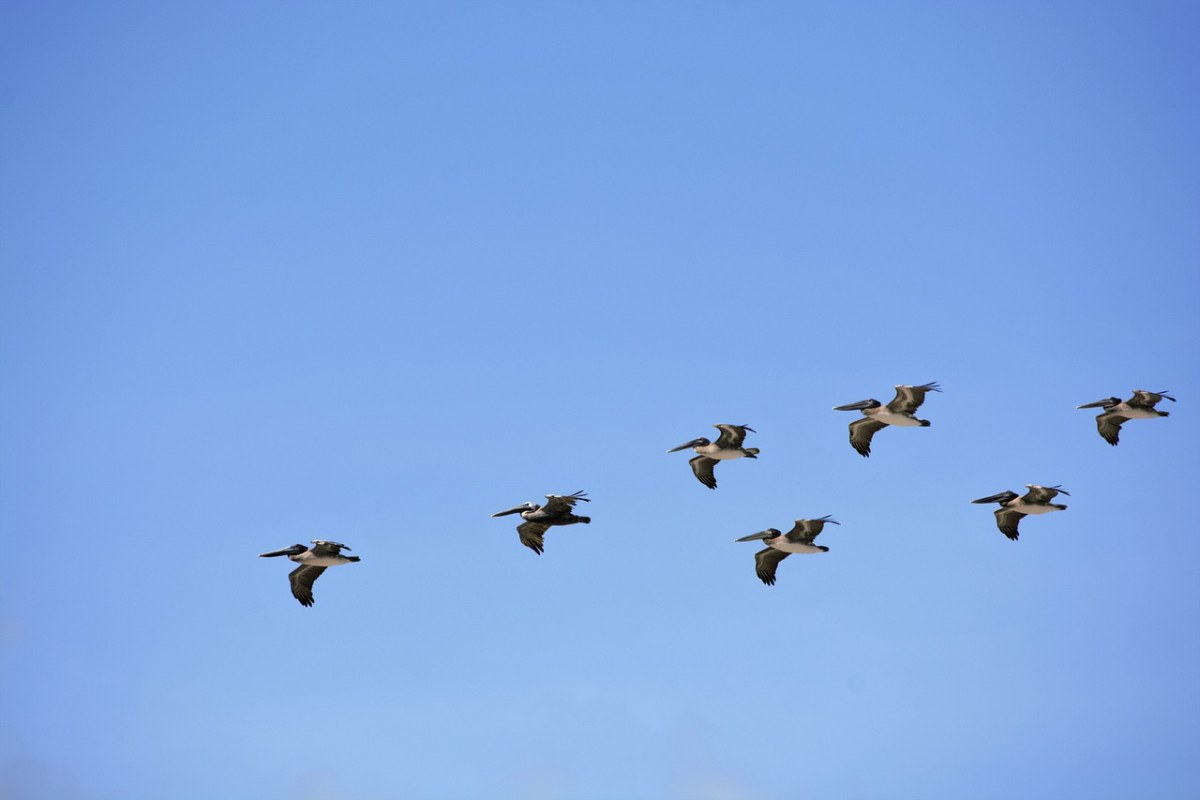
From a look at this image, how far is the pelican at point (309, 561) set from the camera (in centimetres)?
5262

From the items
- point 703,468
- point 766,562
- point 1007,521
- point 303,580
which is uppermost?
point 703,468

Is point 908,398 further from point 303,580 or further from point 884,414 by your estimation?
point 303,580

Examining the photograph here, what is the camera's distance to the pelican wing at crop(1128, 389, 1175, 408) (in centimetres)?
5269

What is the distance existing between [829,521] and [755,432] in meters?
3.99

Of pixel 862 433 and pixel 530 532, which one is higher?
pixel 862 433

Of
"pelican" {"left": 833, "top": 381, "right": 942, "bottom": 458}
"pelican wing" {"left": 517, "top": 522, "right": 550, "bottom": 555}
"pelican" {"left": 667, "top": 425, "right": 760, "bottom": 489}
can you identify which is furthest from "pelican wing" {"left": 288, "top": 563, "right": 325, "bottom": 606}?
"pelican" {"left": 833, "top": 381, "right": 942, "bottom": 458}

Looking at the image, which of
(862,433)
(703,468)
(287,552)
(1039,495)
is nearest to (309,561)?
(287,552)

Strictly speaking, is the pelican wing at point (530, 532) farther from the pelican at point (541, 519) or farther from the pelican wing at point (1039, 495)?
the pelican wing at point (1039, 495)

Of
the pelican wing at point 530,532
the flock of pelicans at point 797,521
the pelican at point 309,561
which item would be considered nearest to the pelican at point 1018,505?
the flock of pelicans at point 797,521

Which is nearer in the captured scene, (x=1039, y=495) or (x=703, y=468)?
(x=1039, y=495)

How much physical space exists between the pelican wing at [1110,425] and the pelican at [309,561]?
76.0 ft

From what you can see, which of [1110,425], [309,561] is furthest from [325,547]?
[1110,425]

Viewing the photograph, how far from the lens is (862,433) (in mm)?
55625

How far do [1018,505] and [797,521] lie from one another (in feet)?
22.6
